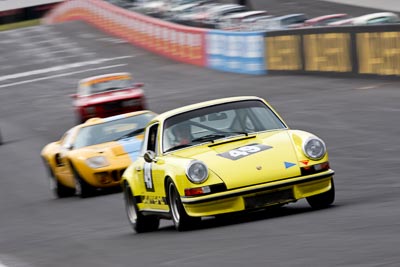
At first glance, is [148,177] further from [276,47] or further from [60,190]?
[276,47]

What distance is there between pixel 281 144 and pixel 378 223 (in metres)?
1.79

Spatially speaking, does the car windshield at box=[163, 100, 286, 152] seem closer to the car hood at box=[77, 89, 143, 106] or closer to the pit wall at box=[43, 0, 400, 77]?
the pit wall at box=[43, 0, 400, 77]

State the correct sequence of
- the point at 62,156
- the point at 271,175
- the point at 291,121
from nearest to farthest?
the point at 271,175
the point at 62,156
the point at 291,121

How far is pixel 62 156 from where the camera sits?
16.9 metres

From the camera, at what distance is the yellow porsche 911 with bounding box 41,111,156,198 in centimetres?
1562

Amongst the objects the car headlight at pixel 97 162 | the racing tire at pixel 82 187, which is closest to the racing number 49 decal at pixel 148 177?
the car headlight at pixel 97 162

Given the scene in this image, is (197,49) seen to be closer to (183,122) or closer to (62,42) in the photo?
(62,42)

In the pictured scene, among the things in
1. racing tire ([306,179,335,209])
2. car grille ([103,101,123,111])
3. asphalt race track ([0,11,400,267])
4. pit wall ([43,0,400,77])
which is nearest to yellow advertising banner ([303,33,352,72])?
pit wall ([43,0,400,77])

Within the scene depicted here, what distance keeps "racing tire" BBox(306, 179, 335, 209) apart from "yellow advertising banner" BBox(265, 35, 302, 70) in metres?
22.2

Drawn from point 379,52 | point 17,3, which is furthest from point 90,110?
point 17,3

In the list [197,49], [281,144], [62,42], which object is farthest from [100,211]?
[62,42]

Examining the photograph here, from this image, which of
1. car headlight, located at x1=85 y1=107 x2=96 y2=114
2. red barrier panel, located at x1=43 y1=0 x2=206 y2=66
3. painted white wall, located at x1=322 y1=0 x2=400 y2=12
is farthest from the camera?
painted white wall, located at x1=322 y1=0 x2=400 y2=12

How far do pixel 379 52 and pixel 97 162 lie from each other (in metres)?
12.1

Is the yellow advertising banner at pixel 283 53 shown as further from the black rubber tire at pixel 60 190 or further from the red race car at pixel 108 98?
the black rubber tire at pixel 60 190
